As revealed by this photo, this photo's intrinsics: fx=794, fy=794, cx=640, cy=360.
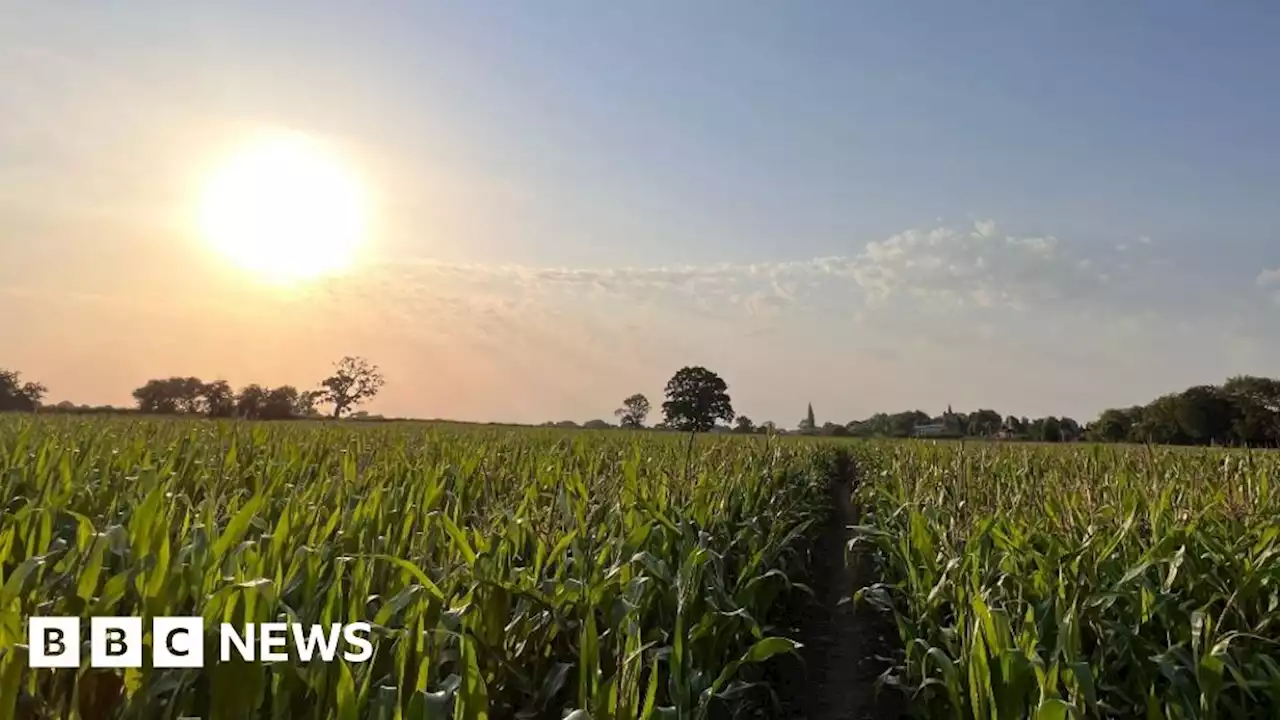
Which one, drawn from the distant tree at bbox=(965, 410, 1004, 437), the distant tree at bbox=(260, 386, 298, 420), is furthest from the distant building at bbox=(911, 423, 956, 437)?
the distant tree at bbox=(260, 386, 298, 420)

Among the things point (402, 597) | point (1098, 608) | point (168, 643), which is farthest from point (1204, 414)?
point (168, 643)

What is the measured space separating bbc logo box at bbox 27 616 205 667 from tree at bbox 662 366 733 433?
83.4m

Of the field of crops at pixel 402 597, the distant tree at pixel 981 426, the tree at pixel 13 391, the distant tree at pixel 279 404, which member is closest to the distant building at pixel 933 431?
the distant tree at pixel 981 426

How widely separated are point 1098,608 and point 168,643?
4.03m

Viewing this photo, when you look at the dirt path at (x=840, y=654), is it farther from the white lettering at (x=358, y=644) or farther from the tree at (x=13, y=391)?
the tree at (x=13, y=391)

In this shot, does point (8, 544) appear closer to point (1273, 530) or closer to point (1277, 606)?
point (1277, 606)

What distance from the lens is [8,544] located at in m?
2.90

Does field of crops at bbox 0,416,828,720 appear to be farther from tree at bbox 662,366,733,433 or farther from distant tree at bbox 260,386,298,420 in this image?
tree at bbox 662,366,733,433

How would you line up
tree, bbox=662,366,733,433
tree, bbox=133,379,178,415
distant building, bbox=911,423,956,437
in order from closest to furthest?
distant building, bbox=911,423,956,437, tree, bbox=133,379,178,415, tree, bbox=662,366,733,433

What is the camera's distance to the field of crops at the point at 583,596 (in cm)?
230

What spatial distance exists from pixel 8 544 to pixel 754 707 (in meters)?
3.68

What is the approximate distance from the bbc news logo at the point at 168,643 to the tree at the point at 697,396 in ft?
273

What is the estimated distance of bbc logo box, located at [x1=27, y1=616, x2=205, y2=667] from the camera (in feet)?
7.02

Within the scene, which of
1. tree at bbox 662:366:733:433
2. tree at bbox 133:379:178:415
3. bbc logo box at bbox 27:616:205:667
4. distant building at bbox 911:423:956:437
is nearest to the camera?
bbc logo box at bbox 27:616:205:667
